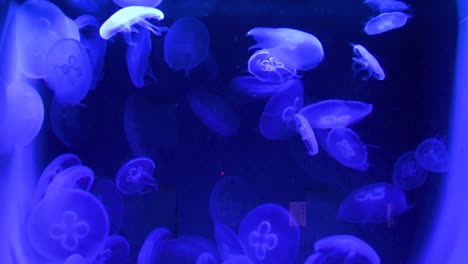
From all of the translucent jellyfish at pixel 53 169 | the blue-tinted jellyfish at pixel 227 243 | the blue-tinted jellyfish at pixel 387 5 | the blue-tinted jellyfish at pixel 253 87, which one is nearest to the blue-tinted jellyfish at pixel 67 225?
the translucent jellyfish at pixel 53 169

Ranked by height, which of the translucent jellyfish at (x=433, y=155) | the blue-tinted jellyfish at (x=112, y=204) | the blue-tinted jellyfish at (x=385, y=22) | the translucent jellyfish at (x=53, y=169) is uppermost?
the blue-tinted jellyfish at (x=385, y=22)

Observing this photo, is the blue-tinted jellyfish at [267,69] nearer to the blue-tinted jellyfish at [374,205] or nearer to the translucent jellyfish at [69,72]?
the blue-tinted jellyfish at [374,205]

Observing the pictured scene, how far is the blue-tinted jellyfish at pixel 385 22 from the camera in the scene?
10.4ft

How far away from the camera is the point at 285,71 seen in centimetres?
328

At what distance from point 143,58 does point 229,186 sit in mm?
1180

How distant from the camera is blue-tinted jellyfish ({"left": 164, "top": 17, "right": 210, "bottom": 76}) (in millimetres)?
3248

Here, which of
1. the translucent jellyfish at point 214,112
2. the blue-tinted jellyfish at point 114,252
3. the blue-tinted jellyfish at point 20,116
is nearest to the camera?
the blue-tinted jellyfish at point 20,116

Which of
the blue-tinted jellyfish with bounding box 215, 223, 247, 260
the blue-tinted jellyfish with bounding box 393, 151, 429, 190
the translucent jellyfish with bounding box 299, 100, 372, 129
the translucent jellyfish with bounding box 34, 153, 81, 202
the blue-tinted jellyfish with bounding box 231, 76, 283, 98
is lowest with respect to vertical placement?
the blue-tinted jellyfish with bounding box 215, 223, 247, 260

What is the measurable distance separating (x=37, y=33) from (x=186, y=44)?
112 cm

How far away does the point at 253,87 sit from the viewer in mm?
3256

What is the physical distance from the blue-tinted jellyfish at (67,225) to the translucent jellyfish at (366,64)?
7.29 feet

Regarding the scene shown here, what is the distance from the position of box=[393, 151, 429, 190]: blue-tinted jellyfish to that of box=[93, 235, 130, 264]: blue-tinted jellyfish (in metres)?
2.08

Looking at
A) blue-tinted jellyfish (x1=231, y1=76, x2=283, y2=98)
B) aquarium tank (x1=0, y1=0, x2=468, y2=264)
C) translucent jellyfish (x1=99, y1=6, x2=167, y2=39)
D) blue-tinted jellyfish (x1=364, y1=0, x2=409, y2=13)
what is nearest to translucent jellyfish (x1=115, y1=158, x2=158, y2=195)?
aquarium tank (x1=0, y1=0, x2=468, y2=264)

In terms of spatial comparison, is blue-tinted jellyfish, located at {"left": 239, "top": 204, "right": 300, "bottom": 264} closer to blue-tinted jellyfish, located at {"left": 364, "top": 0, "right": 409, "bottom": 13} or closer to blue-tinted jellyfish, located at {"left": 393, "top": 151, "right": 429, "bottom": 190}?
blue-tinted jellyfish, located at {"left": 393, "top": 151, "right": 429, "bottom": 190}
